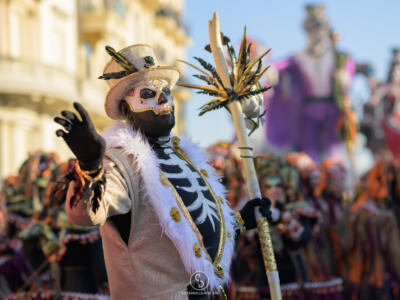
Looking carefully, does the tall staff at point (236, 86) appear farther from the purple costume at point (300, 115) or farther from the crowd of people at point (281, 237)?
the purple costume at point (300, 115)

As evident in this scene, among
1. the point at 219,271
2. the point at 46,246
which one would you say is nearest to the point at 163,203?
the point at 219,271

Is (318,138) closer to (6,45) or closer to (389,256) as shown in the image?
(389,256)

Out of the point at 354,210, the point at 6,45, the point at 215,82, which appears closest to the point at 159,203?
the point at 215,82

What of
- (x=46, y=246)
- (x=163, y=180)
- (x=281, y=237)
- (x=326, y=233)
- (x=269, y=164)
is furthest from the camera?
(x=326, y=233)

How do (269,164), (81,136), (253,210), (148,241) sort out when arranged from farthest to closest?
1. (269,164)
2. (253,210)
3. (148,241)
4. (81,136)

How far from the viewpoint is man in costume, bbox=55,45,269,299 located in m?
2.79

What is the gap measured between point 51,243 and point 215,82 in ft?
7.10

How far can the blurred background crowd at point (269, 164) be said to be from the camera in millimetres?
5121

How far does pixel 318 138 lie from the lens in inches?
464

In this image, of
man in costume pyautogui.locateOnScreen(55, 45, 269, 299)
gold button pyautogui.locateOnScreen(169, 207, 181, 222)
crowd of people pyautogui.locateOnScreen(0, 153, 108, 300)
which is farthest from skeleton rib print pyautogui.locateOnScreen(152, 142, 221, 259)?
crowd of people pyautogui.locateOnScreen(0, 153, 108, 300)

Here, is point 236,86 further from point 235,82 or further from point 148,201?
point 148,201

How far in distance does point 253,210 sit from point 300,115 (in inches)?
341

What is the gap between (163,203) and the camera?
2.99 m

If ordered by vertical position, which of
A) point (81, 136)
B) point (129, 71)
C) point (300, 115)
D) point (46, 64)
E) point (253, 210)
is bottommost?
point (253, 210)
